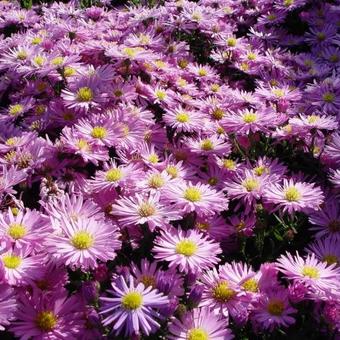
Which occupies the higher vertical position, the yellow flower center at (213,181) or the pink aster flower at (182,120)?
the pink aster flower at (182,120)

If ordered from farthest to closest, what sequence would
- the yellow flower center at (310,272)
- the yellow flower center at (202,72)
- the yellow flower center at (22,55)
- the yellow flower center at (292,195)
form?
1. the yellow flower center at (202,72)
2. the yellow flower center at (22,55)
3. the yellow flower center at (292,195)
4. the yellow flower center at (310,272)

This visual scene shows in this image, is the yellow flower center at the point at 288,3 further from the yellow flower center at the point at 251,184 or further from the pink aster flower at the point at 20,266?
the pink aster flower at the point at 20,266

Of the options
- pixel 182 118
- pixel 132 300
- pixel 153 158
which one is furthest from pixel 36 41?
pixel 132 300

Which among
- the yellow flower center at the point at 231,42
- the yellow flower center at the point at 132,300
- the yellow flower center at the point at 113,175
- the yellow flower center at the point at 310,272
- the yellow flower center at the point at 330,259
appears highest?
the yellow flower center at the point at 132,300

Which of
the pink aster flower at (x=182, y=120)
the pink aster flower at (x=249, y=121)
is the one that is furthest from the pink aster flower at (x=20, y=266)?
the pink aster flower at (x=249, y=121)

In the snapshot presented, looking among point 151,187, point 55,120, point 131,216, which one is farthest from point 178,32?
point 131,216

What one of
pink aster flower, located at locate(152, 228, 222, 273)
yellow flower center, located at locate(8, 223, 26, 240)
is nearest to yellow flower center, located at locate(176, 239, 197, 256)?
pink aster flower, located at locate(152, 228, 222, 273)

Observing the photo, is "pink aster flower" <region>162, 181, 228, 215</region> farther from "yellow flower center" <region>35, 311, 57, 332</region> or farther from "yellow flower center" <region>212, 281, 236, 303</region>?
"yellow flower center" <region>35, 311, 57, 332</region>

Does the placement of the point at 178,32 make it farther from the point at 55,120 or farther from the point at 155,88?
the point at 55,120
